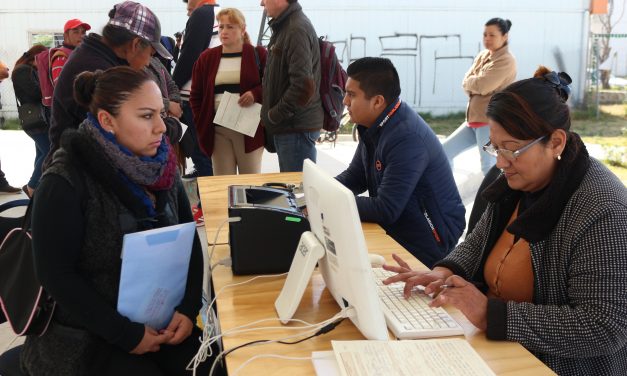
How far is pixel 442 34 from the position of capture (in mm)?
10172

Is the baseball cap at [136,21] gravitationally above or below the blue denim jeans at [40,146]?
above

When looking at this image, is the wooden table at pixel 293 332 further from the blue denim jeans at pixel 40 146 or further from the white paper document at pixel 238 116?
the blue denim jeans at pixel 40 146

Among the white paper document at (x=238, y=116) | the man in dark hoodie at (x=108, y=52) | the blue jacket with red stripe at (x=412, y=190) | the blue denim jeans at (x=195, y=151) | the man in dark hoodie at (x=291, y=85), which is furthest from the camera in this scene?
the blue denim jeans at (x=195, y=151)

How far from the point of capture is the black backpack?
360 centimetres

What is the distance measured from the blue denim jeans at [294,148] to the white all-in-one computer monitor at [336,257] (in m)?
2.01

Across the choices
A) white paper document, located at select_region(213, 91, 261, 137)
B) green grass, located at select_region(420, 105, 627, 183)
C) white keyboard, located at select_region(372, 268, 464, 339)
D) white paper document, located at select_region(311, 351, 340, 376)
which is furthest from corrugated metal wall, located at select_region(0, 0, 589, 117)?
white paper document, located at select_region(311, 351, 340, 376)

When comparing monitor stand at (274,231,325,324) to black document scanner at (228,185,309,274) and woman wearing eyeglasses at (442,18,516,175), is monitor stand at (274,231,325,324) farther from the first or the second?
woman wearing eyeglasses at (442,18,516,175)

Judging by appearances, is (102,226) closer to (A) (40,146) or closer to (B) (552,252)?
(B) (552,252)

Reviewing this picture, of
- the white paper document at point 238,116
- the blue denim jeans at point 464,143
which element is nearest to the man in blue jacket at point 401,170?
the white paper document at point 238,116

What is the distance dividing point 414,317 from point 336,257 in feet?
0.80

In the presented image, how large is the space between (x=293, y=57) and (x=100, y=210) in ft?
6.23

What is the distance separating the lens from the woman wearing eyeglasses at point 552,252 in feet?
4.31

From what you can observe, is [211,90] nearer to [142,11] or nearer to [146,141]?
[142,11]

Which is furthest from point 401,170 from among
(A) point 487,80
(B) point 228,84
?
(A) point 487,80
